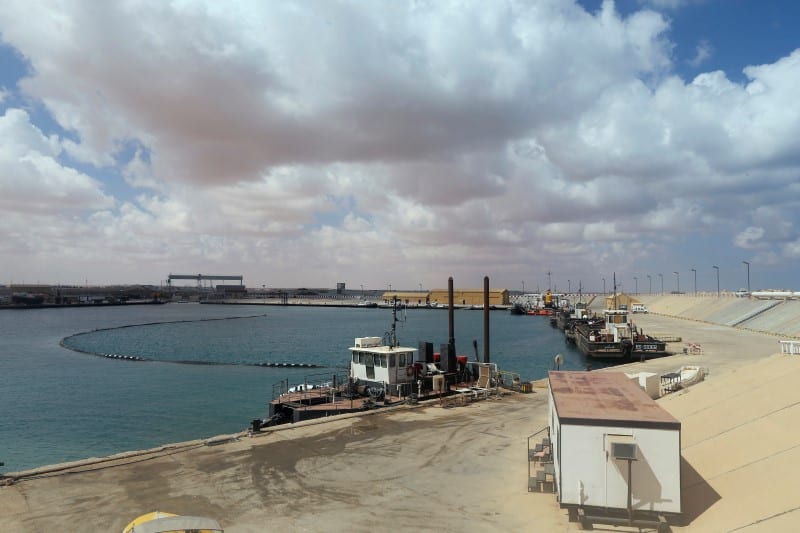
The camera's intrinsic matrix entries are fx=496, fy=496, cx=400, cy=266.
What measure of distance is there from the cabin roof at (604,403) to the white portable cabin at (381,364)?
47.5 ft

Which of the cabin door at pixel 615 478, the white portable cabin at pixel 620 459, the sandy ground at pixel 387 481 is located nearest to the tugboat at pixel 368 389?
the sandy ground at pixel 387 481

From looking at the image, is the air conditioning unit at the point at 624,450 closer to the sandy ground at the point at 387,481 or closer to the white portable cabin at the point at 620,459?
the white portable cabin at the point at 620,459

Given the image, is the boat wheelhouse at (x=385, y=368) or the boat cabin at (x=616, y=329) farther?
the boat cabin at (x=616, y=329)

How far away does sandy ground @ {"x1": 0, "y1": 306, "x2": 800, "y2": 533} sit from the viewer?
1380 centimetres

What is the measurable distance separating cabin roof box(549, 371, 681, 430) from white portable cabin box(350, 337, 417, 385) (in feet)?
47.5

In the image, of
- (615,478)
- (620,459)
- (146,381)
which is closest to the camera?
(620,459)

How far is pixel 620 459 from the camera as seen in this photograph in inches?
514

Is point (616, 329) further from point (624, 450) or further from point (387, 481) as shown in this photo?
point (624, 450)

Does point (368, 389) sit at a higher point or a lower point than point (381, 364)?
lower

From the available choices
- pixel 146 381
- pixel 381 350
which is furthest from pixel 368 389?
pixel 146 381

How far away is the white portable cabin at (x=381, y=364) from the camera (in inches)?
1287

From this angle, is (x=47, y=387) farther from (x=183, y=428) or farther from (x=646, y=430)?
(x=646, y=430)

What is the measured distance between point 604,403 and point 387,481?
7744 millimetres

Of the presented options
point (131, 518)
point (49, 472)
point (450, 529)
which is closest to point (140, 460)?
point (49, 472)
